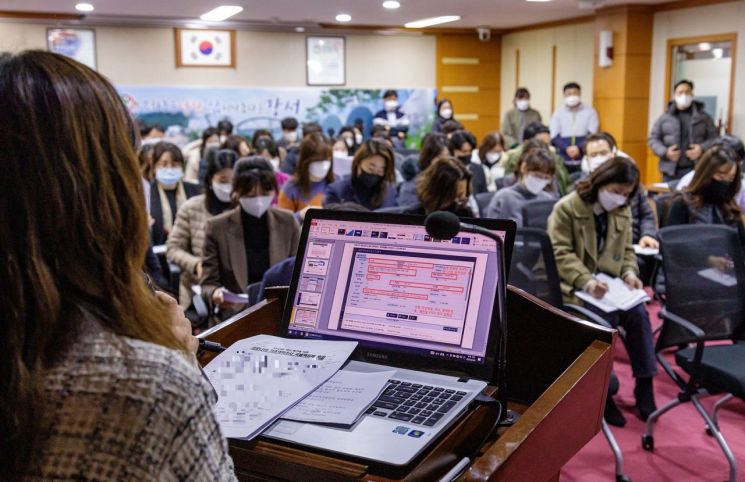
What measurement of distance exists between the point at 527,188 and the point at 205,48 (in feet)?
26.5

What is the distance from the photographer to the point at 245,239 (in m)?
4.01

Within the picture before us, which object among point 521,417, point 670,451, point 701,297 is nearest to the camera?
point 521,417

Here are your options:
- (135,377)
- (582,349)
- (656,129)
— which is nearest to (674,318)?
Answer: (582,349)

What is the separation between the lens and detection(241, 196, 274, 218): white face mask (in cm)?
395

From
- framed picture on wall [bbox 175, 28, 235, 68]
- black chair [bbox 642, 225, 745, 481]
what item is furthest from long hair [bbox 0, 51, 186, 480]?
framed picture on wall [bbox 175, 28, 235, 68]

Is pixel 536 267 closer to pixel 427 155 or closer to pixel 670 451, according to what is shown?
pixel 670 451

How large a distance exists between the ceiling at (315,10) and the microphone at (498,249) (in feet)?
27.9

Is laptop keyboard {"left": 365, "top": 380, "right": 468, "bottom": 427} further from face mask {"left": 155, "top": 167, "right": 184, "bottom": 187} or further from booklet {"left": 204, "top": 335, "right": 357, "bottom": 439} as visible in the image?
face mask {"left": 155, "top": 167, "right": 184, "bottom": 187}

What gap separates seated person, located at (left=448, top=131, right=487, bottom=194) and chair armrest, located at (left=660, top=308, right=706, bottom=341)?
3.75 m

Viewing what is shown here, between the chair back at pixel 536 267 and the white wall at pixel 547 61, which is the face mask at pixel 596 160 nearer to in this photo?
the chair back at pixel 536 267

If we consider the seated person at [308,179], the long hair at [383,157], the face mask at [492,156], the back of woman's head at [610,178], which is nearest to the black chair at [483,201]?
the long hair at [383,157]

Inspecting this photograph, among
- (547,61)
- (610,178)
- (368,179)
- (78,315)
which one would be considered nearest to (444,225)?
(78,315)

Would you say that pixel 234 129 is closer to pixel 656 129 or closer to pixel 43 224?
pixel 656 129

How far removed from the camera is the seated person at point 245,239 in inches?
155
